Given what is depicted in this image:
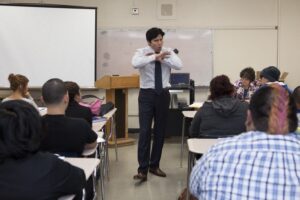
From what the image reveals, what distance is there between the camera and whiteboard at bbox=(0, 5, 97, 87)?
654cm

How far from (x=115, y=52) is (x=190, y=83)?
60.9 inches

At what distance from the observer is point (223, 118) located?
10.1 feet

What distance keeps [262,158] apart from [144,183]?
9.50 ft

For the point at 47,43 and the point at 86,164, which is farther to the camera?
the point at 47,43

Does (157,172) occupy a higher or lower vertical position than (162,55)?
lower

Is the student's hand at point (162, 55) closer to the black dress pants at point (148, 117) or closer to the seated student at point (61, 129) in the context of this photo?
the black dress pants at point (148, 117)

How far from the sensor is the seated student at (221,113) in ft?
10.0

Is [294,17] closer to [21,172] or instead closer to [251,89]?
[251,89]

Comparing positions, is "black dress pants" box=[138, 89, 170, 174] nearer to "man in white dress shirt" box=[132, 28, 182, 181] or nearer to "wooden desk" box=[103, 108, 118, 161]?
"man in white dress shirt" box=[132, 28, 182, 181]

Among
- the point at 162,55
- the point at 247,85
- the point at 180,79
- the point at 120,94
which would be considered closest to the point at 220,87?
the point at 162,55

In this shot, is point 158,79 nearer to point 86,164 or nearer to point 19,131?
point 86,164

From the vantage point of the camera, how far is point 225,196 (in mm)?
1470

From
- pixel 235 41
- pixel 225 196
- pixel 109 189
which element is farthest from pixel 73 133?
pixel 235 41

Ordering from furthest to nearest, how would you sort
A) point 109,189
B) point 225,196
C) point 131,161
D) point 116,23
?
1. point 116,23
2. point 131,161
3. point 109,189
4. point 225,196
